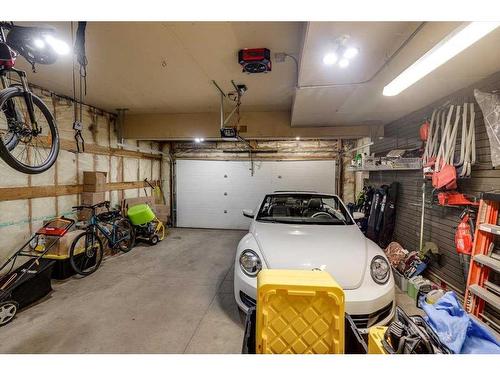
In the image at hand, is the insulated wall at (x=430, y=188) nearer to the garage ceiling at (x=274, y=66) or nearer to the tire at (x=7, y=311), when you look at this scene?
the garage ceiling at (x=274, y=66)

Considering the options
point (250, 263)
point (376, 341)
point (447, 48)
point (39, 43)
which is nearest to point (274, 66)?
point (447, 48)

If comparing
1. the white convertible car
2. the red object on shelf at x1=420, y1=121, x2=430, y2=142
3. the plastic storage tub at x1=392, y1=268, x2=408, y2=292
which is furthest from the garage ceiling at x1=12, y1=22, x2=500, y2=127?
the plastic storage tub at x1=392, y1=268, x2=408, y2=292

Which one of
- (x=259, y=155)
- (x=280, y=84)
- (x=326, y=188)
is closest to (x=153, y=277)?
(x=280, y=84)

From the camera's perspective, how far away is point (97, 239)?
3.70 metres

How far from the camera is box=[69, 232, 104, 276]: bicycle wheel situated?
3.33 metres

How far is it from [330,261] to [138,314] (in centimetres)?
207

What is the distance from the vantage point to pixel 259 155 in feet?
22.2

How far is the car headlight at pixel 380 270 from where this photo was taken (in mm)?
1984

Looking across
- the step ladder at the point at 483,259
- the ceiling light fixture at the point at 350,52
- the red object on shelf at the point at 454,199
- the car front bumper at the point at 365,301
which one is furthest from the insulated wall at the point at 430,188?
the ceiling light fixture at the point at 350,52

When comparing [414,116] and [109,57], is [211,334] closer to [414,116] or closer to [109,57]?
[109,57]

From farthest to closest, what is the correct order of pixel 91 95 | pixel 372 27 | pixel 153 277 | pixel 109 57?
1. pixel 91 95
2. pixel 153 277
3. pixel 109 57
4. pixel 372 27

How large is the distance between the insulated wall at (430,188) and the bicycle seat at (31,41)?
369cm

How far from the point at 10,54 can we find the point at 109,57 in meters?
1.26

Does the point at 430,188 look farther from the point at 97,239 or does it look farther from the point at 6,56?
the point at 97,239
